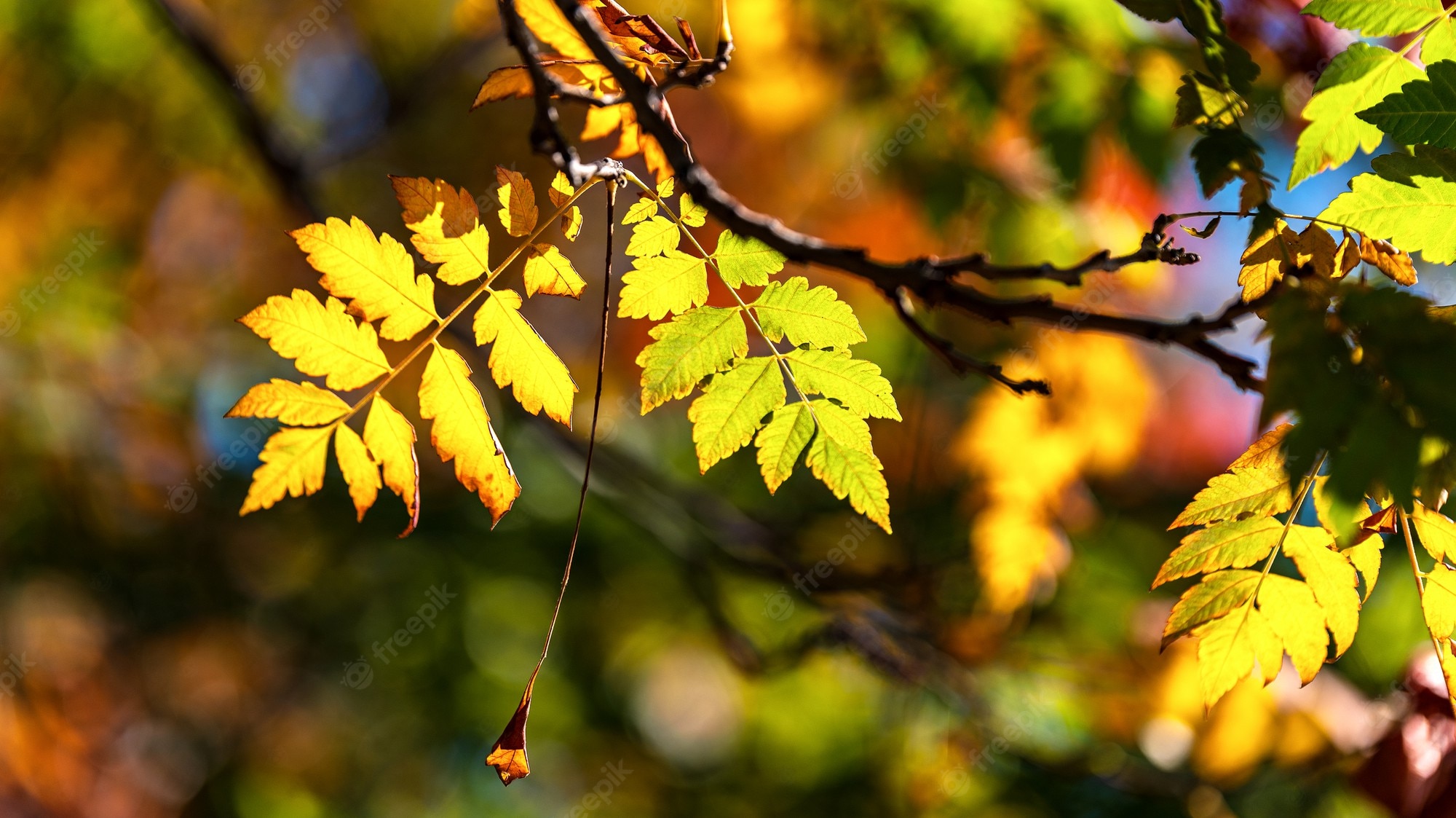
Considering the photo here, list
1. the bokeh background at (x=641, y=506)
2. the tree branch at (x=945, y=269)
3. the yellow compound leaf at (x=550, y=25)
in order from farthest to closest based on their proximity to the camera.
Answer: the bokeh background at (x=641, y=506), the yellow compound leaf at (x=550, y=25), the tree branch at (x=945, y=269)

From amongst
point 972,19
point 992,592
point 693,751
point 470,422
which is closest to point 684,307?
point 470,422

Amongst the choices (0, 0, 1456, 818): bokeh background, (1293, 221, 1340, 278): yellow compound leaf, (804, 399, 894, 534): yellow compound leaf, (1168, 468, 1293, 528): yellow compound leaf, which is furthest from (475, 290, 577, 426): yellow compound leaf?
(0, 0, 1456, 818): bokeh background

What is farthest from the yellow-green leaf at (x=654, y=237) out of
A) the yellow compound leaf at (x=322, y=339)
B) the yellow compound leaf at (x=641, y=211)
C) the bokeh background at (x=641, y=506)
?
the bokeh background at (x=641, y=506)

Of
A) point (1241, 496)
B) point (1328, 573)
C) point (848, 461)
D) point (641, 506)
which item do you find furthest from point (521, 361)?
point (641, 506)

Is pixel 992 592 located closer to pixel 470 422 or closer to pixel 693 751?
pixel 470 422

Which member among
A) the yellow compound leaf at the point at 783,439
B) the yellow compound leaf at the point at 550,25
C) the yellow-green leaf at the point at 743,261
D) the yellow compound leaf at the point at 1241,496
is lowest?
the yellow compound leaf at the point at 1241,496

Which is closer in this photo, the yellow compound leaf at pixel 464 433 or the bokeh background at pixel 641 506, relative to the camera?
the yellow compound leaf at pixel 464 433

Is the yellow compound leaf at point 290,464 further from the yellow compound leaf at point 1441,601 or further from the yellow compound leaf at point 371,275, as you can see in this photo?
the yellow compound leaf at point 1441,601
